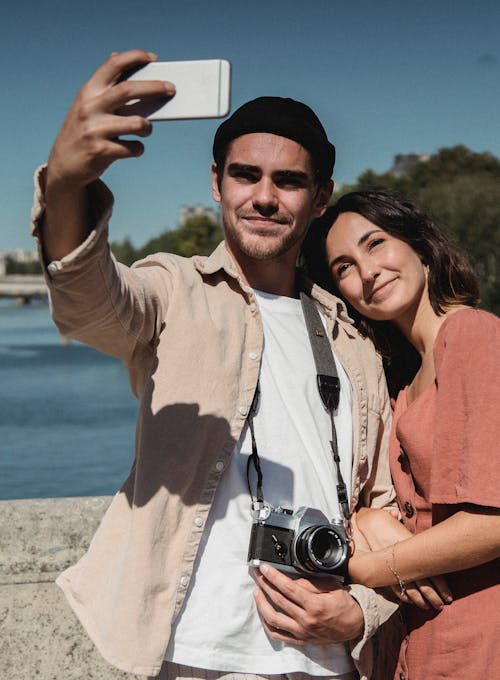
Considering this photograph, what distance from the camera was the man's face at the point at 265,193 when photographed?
2.53m

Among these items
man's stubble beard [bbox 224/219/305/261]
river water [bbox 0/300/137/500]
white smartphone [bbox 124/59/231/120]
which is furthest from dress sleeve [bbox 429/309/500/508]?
river water [bbox 0/300/137/500]

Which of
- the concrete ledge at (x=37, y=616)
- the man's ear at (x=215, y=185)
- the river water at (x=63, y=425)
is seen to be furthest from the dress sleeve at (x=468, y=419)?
the river water at (x=63, y=425)

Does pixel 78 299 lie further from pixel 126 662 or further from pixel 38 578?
pixel 38 578

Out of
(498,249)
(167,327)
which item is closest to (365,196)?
(167,327)

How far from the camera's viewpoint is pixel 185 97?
1.57m

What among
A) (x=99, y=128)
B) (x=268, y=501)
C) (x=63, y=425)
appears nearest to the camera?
(x=99, y=128)

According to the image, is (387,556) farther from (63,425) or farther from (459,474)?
(63,425)

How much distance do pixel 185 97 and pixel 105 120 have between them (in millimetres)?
147

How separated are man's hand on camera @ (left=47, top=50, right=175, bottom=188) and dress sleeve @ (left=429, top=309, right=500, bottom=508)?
111 centimetres

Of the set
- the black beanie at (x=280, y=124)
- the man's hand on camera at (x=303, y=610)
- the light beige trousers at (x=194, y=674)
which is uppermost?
the black beanie at (x=280, y=124)

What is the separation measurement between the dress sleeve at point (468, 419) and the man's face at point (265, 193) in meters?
0.57

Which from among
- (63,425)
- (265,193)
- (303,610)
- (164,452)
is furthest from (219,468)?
(63,425)

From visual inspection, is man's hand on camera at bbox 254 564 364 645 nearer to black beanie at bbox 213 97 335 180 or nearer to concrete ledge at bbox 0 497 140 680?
concrete ledge at bbox 0 497 140 680

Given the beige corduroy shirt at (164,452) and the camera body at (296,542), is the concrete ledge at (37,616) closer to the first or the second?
Result: the beige corduroy shirt at (164,452)
